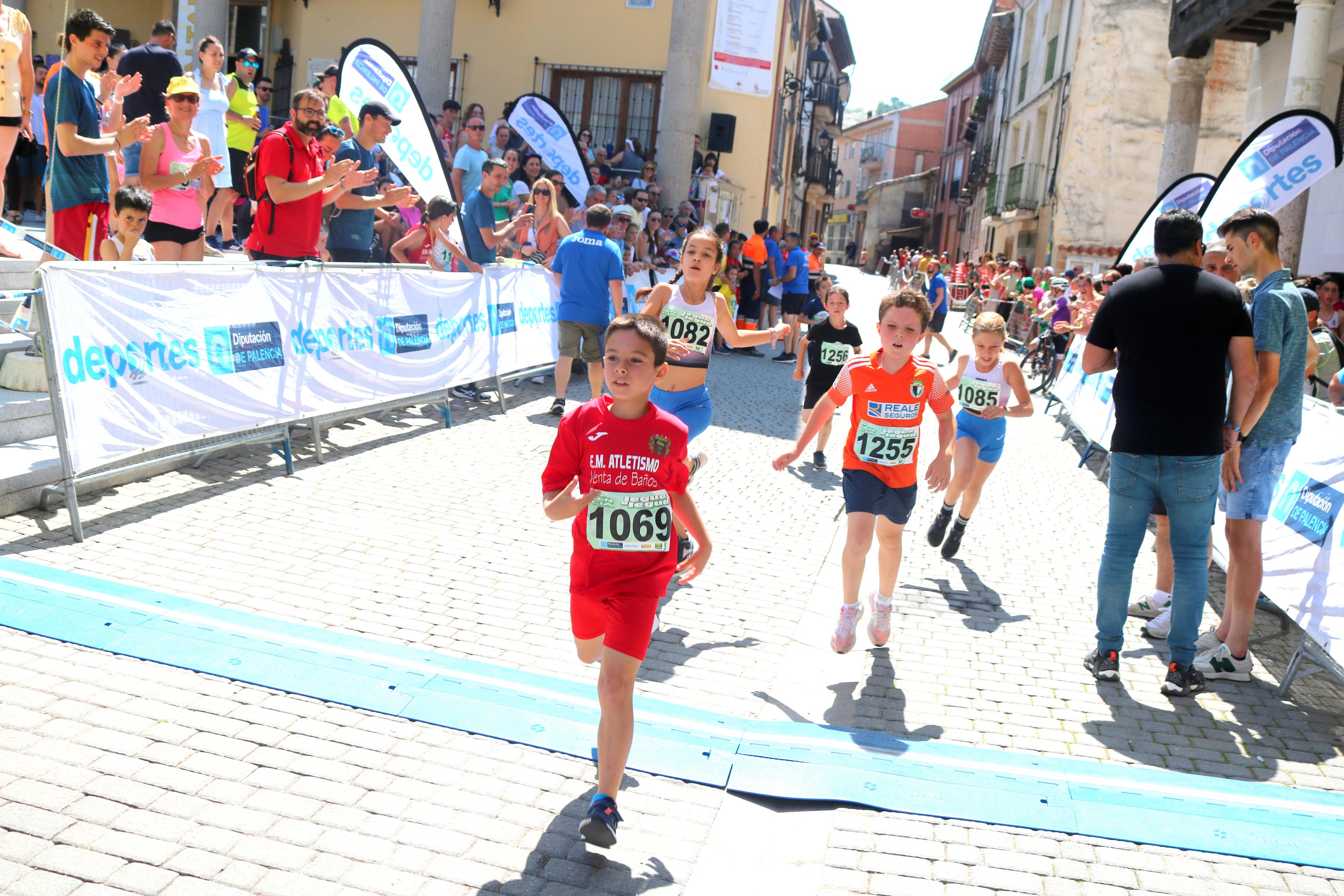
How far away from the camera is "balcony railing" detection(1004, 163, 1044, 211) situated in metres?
35.5

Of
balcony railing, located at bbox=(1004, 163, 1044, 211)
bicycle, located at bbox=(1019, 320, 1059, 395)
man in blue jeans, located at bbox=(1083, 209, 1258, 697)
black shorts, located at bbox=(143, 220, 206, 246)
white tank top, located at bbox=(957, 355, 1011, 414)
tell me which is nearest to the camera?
man in blue jeans, located at bbox=(1083, 209, 1258, 697)

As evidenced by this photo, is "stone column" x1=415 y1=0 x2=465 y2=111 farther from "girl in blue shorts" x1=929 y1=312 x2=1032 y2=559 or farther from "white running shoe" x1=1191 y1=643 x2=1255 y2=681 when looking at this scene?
"white running shoe" x1=1191 y1=643 x2=1255 y2=681

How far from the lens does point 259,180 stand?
838cm

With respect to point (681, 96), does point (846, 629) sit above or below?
below

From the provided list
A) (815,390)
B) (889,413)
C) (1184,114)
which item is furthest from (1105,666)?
(1184,114)

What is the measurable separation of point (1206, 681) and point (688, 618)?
2.63m

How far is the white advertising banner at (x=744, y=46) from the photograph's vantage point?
22219 millimetres

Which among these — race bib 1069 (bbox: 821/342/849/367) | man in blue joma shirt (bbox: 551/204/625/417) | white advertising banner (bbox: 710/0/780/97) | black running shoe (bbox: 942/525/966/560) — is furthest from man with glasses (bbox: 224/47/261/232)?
white advertising banner (bbox: 710/0/780/97)

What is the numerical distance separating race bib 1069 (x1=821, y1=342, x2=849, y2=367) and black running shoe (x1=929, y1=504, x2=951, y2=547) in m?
2.87

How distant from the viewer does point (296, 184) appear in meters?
8.30

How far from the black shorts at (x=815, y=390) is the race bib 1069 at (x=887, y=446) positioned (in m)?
4.67

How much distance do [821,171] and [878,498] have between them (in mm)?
48352

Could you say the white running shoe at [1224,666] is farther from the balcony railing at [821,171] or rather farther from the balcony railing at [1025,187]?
the balcony railing at [821,171]

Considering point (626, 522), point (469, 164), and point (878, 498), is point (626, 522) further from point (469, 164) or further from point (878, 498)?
point (469, 164)
